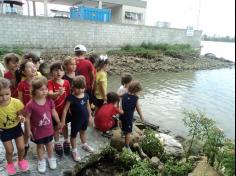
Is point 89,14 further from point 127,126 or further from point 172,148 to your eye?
point 127,126

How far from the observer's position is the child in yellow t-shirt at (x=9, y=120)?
10.6ft

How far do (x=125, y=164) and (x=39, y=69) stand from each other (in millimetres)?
2146

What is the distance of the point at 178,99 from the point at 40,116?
989cm

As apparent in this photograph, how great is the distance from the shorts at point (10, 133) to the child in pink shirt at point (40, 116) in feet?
0.40

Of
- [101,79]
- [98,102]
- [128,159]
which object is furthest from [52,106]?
[98,102]

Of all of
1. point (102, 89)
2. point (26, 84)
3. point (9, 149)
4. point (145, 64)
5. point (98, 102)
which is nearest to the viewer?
point (9, 149)

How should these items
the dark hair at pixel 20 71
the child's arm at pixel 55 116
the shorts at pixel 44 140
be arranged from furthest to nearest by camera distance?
1. the dark hair at pixel 20 71
2. the child's arm at pixel 55 116
3. the shorts at pixel 44 140

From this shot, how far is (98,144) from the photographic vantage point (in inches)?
187

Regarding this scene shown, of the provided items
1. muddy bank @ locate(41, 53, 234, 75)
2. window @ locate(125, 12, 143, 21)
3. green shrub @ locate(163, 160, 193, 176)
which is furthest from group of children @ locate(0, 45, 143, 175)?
window @ locate(125, 12, 143, 21)

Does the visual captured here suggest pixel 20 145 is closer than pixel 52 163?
Yes

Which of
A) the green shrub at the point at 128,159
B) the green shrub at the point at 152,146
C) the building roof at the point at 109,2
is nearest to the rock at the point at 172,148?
the green shrub at the point at 152,146

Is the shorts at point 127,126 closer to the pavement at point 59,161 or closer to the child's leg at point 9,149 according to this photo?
the pavement at point 59,161

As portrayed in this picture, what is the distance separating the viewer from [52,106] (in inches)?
145

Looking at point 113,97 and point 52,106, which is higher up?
point 52,106
